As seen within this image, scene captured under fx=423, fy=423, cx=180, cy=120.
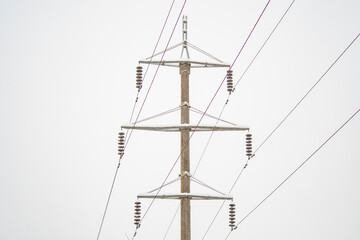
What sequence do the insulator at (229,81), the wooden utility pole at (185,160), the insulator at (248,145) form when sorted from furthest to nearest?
the wooden utility pole at (185,160), the insulator at (248,145), the insulator at (229,81)

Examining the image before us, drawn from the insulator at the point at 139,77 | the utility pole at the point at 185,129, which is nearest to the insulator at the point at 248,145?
the utility pole at the point at 185,129

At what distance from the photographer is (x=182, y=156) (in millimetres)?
15141

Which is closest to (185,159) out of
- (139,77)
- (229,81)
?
(229,81)

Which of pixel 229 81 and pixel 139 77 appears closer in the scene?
pixel 139 77

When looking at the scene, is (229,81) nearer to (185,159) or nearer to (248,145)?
(248,145)

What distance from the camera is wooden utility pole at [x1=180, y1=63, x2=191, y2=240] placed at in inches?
579

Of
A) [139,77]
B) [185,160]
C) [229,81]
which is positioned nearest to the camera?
[139,77]

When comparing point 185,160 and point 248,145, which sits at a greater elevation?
point 248,145

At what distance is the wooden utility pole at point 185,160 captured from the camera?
14.7 m

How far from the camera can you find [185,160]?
1511cm

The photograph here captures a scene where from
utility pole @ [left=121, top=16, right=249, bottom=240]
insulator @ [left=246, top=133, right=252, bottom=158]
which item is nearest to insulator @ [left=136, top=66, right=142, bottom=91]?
utility pole @ [left=121, top=16, right=249, bottom=240]

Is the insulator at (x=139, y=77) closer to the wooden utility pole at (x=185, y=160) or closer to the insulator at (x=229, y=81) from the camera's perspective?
the wooden utility pole at (x=185, y=160)

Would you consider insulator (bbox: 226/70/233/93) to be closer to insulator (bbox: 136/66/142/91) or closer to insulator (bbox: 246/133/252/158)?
insulator (bbox: 246/133/252/158)

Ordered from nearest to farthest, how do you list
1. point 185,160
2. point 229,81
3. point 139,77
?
1. point 139,77
2. point 229,81
3. point 185,160
